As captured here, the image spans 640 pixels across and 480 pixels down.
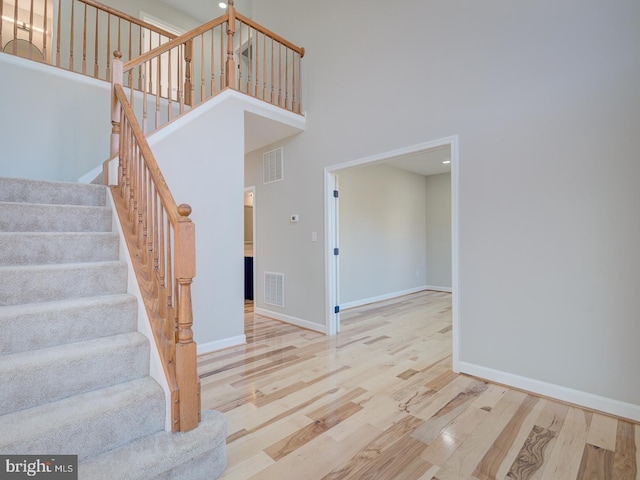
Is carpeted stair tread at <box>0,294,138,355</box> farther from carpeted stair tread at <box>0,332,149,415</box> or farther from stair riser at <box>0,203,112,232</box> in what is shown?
stair riser at <box>0,203,112,232</box>

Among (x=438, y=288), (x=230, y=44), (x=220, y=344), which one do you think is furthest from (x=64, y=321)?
(x=438, y=288)

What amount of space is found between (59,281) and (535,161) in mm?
Answer: 3214

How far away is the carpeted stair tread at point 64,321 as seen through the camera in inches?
59.4

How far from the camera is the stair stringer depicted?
151cm

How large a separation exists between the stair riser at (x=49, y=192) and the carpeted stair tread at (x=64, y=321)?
1077 millimetres

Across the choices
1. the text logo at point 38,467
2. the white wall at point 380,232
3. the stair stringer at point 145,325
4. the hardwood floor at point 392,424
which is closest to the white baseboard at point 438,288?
the white wall at point 380,232

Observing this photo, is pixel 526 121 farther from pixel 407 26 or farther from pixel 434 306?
pixel 434 306

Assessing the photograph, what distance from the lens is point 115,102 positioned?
2682 mm

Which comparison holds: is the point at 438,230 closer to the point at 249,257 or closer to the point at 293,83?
the point at 249,257

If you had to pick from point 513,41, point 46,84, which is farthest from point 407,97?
point 46,84

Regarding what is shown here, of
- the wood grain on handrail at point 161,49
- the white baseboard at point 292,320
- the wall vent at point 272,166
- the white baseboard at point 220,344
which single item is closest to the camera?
the wood grain on handrail at point 161,49

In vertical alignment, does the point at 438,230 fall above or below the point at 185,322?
above

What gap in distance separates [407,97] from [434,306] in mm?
3539

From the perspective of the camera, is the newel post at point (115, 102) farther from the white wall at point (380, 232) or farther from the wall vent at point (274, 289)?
the white wall at point (380, 232)
